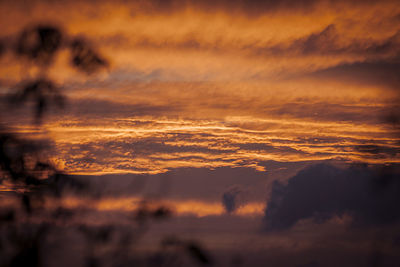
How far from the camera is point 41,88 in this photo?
32.3 feet

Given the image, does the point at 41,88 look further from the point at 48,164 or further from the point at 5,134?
the point at 48,164

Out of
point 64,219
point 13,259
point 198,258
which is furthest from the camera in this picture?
point 64,219

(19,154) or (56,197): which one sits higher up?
(19,154)

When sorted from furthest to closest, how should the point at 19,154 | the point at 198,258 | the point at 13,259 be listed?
the point at 19,154
the point at 13,259
the point at 198,258

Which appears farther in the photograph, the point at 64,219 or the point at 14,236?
the point at 64,219

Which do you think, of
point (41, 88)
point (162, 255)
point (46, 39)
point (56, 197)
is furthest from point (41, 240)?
point (46, 39)

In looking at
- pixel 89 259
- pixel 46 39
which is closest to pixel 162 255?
pixel 89 259

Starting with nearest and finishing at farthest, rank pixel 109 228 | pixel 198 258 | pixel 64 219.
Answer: pixel 198 258 → pixel 64 219 → pixel 109 228

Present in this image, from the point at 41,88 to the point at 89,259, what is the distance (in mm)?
4724

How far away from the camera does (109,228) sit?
469 inches

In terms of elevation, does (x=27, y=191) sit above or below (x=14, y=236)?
above

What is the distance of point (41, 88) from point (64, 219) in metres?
3.70

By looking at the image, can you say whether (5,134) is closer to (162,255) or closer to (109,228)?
(109,228)

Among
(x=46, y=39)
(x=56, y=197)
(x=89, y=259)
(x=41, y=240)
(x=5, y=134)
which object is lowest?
(x=89, y=259)
